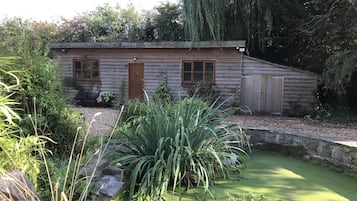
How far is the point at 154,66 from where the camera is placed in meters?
11.8

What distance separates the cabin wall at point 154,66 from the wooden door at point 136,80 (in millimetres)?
154

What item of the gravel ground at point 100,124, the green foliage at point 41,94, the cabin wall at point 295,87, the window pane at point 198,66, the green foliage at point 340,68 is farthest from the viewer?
the window pane at point 198,66

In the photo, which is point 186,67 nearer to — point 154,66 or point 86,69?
point 154,66

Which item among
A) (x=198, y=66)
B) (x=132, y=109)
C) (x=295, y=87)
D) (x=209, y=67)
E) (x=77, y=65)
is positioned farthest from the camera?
(x=77, y=65)

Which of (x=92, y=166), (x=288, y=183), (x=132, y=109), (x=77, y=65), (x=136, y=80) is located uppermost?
(x=77, y=65)

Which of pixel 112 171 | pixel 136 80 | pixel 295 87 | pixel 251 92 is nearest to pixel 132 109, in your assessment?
pixel 112 171

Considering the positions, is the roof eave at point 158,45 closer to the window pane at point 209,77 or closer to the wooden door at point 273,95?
the window pane at point 209,77

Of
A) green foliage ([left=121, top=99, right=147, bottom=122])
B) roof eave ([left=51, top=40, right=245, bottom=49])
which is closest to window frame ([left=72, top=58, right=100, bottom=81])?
roof eave ([left=51, top=40, right=245, bottom=49])

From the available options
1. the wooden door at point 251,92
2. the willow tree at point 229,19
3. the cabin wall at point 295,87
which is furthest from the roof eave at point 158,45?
the wooden door at point 251,92

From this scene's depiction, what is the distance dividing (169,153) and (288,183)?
1.54 meters

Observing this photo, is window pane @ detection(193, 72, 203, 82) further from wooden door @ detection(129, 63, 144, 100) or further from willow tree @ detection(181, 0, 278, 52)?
wooden door @ detection(129, 63, 144, 100)

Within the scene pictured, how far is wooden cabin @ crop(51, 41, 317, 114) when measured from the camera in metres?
10.6

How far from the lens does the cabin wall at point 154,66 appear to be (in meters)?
11.0

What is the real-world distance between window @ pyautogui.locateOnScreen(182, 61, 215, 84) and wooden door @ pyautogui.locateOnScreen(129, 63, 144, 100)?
1.67 metres
